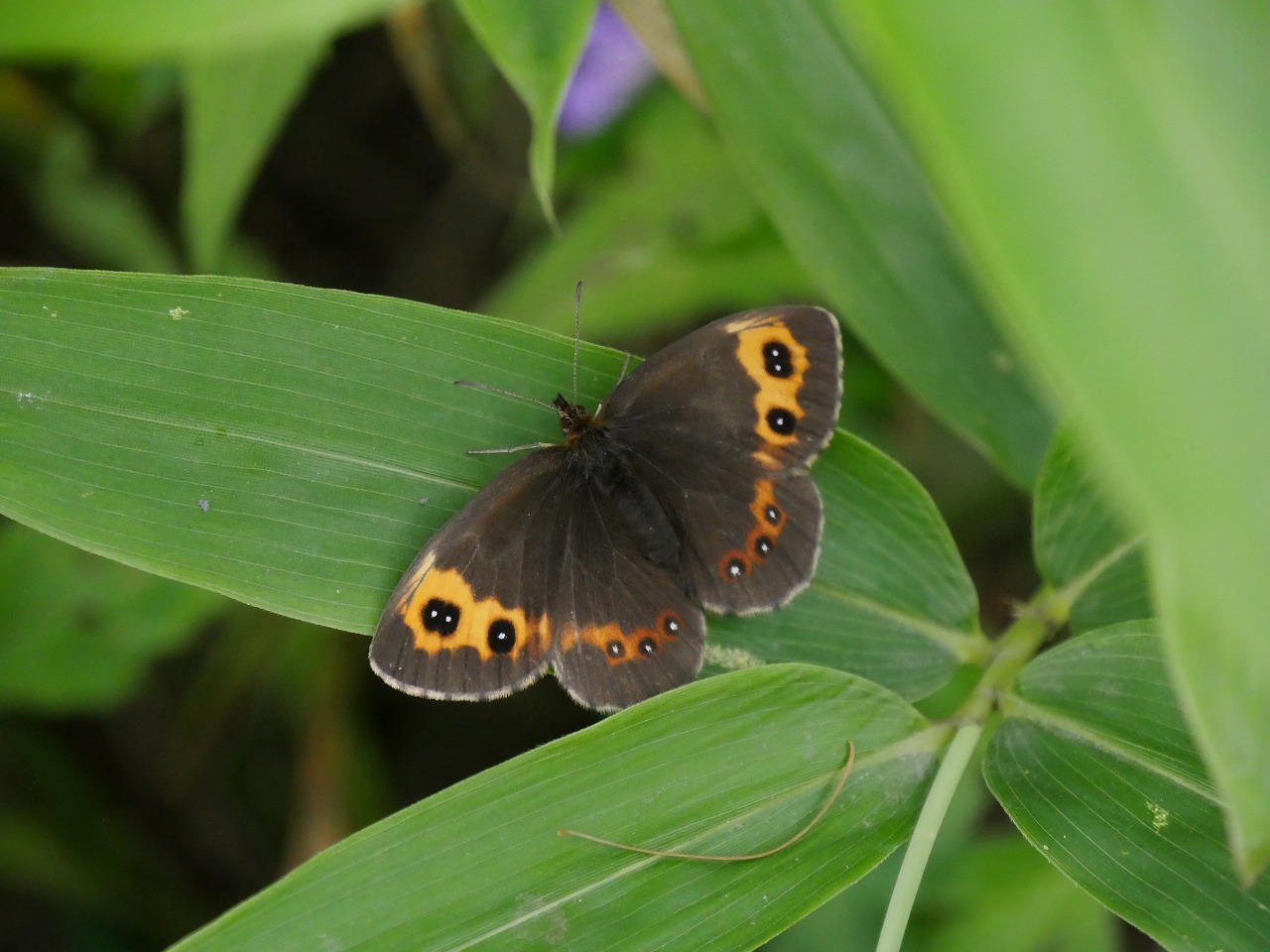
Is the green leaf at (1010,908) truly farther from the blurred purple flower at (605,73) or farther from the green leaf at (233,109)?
the green leaf at (233,109)

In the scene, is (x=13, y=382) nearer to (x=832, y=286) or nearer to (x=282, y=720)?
(x=832, y=286)

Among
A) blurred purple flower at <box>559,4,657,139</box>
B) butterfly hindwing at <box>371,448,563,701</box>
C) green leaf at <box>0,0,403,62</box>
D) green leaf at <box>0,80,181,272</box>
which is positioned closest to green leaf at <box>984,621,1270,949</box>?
butterfly hindwing at <box>371,448,563,701</box>

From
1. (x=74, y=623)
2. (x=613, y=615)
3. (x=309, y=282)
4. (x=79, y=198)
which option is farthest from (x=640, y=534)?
(x=79, y=198)

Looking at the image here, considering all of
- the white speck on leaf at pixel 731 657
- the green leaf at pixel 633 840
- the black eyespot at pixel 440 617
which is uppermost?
the black eyespot at pixel 440 617

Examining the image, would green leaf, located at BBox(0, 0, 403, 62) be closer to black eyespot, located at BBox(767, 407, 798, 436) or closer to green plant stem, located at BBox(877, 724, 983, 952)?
black eyespot, located at BBox(767, 407, 798, 436)

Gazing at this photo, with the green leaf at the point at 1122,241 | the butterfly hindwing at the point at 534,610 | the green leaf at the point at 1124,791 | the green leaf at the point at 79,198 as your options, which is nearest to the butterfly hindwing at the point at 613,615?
the butterfly hindwing at the point at 534,610

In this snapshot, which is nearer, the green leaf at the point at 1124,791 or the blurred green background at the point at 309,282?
the green leaf at the point at 1124,791

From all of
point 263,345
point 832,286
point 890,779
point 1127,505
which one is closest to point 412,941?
point 890,779

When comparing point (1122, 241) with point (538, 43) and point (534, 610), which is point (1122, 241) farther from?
point (534, 610)
